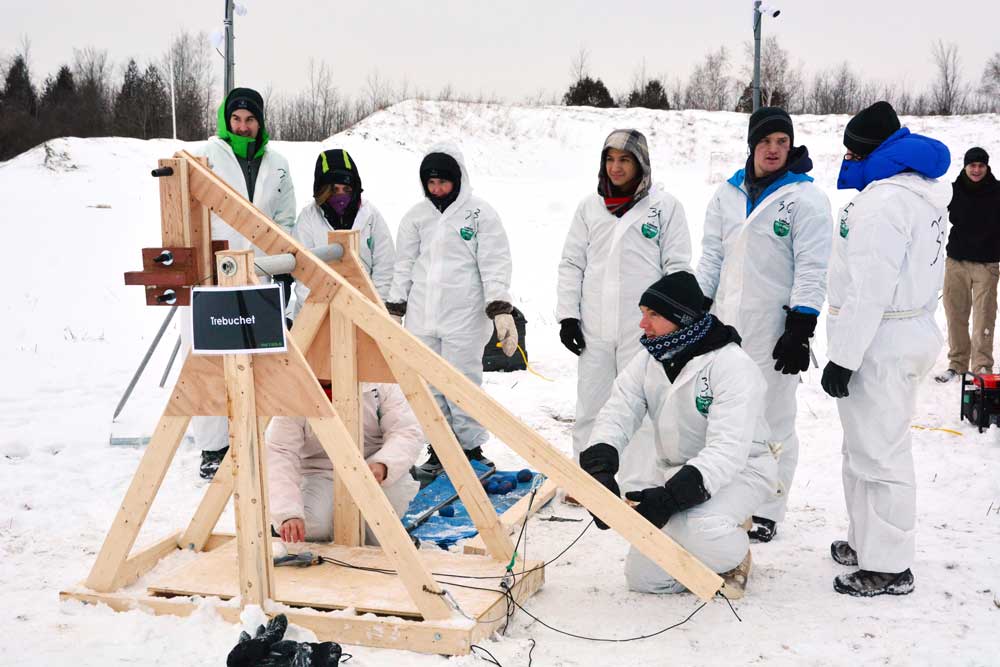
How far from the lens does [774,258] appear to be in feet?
13.9

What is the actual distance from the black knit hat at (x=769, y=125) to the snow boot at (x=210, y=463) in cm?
332

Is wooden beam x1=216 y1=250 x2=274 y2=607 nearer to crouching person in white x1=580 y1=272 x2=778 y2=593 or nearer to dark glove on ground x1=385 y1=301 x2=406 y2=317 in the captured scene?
crouching person in white x1=580 y1=272 x2=778 y2=593

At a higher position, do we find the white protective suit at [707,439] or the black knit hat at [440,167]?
the black knit hat at [440,167]

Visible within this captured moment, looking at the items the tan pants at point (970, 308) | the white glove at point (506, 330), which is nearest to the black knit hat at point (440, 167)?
the white glove at point (506, 330)

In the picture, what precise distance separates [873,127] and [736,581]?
1.90 meters

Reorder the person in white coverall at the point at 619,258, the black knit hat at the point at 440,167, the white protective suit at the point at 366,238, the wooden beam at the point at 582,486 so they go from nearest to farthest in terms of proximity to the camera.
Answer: the wooden beam at the point at 582,486 < the person in white coverall at the point at 619,258 < the black knit hat at the point at 440,167 < the white protective suit at the point at 366,238

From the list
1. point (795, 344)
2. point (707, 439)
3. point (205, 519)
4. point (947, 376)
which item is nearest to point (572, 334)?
point (795, 344)

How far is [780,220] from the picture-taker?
4.19 meters

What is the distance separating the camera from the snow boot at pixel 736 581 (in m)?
3.39

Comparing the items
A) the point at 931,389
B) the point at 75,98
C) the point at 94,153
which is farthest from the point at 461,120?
the point at 931,389

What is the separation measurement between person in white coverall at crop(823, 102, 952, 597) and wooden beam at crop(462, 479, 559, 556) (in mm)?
1250

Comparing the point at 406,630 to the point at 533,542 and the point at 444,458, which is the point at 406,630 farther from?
the point at 533,542

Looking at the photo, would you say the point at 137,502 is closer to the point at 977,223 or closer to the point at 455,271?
the point at 455,271

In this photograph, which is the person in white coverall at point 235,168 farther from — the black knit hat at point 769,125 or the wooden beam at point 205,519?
the black knit hat at point 769,125
